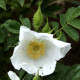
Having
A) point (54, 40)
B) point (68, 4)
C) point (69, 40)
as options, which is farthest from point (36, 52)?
point (68, 4)

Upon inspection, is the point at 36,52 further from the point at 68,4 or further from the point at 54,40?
the point at 68,4

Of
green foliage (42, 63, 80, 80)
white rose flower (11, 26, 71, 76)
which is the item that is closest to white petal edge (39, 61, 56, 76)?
white rose flower (11, 26, 71, 76)

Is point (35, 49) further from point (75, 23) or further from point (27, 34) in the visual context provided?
point (75, 23)

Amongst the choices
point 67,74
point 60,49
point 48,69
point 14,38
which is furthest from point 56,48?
point 14,38

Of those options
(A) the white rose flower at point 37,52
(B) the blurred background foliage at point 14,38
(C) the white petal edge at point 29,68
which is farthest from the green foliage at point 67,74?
Result: (C) the white petal edge at point 29,68

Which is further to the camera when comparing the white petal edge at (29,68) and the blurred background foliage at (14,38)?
the blurred background foliage at (14,38)

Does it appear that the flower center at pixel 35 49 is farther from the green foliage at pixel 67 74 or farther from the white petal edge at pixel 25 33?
the green foliage at pixel 67 74

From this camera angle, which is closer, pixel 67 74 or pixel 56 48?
pixel 56 48
